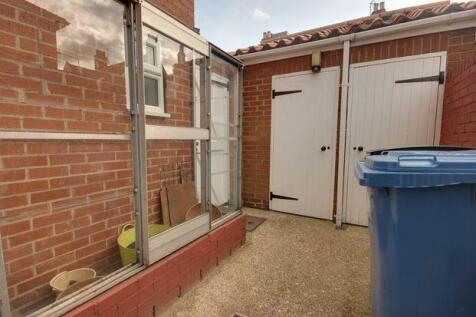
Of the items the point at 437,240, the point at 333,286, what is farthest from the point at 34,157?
the point at 333,286

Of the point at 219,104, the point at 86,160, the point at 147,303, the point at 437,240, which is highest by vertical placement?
the point at 219,104

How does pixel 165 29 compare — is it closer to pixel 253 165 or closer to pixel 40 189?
pixel 40 189

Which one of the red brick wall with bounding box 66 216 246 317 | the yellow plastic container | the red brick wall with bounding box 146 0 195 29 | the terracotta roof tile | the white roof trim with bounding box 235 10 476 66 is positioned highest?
the red brick wall with bounding box 146 0 195 29

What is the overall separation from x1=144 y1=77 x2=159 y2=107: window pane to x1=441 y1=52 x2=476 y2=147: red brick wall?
2.84 meters

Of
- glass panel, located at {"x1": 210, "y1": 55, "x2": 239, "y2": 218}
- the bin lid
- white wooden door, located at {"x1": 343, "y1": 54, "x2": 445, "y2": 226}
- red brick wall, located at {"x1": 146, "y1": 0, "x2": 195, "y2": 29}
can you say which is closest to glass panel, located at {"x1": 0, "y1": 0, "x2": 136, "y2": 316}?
glass panel, located at {"x1": 210, "y1": 55, "x2": 239, "y2": 218}

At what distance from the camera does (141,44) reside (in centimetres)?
157

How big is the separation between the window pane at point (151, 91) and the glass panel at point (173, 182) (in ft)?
1.24

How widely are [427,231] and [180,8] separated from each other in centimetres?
367

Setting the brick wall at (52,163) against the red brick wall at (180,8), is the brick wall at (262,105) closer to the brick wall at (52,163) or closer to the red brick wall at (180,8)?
the red brick wall at (180,8)

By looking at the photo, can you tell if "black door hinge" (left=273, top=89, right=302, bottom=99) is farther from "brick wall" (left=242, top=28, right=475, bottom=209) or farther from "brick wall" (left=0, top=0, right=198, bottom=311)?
"brick wall" (left=0, top=0, right=198, bottom=311)

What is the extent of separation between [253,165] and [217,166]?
1171mm

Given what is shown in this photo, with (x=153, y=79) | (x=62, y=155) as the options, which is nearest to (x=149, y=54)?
(x=153, y=79)

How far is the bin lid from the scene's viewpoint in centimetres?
96

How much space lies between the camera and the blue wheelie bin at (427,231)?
3.22 feet
